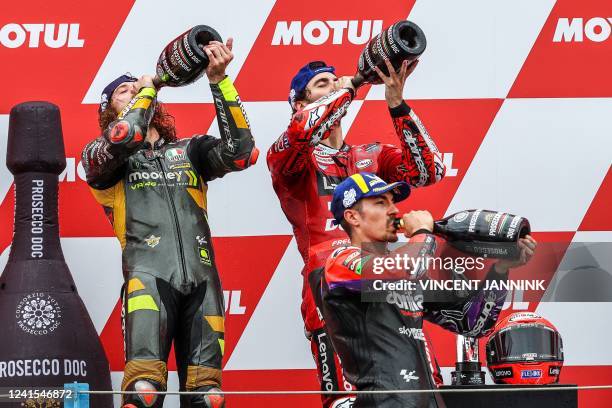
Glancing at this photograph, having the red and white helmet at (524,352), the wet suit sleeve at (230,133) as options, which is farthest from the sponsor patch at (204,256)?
the red and white helmet at (524,352)

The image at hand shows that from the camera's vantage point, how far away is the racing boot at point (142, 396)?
159 inches

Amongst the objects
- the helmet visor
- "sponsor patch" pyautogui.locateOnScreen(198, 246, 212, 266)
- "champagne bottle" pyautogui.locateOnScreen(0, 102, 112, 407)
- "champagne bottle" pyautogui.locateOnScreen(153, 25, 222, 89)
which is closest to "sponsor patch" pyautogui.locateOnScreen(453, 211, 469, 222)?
the helmet visor

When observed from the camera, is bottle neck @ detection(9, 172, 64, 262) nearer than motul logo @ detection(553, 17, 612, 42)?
Yes

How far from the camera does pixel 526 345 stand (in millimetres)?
3986

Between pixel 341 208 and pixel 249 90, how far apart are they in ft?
4.52

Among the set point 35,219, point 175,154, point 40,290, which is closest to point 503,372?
point 175,154

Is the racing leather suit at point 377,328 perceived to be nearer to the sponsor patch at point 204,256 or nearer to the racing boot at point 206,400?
the racing boot at point 206,400

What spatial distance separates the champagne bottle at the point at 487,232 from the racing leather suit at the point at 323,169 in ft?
2.36

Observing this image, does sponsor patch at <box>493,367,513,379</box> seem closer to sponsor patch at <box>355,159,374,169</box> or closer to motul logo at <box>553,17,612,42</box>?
sponsor patch at <box>355,159,374,169</box>

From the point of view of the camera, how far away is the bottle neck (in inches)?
181

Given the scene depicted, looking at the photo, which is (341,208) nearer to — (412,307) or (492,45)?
(412,307)

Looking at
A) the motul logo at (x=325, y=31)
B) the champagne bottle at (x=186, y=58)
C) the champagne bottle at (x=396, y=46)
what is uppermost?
the motul logo at (x=325, y=31)

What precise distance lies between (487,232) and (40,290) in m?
1.74

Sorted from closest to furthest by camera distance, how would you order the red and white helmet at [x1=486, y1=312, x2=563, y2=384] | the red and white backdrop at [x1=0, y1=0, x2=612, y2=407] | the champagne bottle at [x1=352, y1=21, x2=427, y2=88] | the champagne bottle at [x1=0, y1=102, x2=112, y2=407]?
the red and white helmet at [x1=486, y1=312, x2=563, y2=384]
the champagne bottle at [x1=352, y1=21, x2=427, y2=88]
the champagne bottle at [x1=0, y1=102, x2=112, y2=407]
the red and white backdrop at [x1=0, y1=0, x2=612, y2=407]
